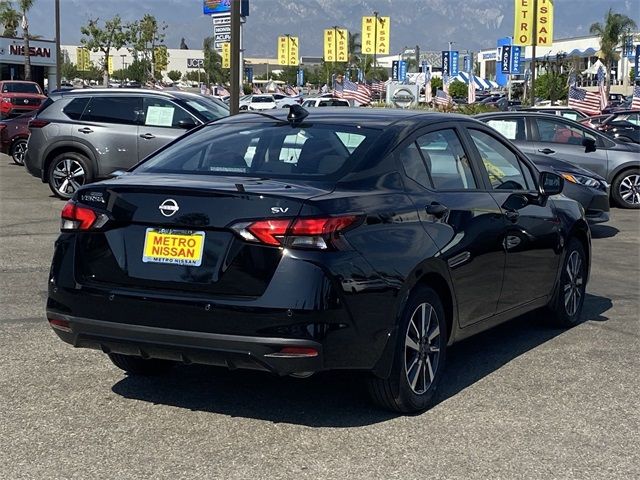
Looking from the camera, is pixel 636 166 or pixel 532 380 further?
pixel 636 166

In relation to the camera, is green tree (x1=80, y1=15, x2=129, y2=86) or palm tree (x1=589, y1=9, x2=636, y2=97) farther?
green tree (x1=80, y1=15, x2=129, y2=86)

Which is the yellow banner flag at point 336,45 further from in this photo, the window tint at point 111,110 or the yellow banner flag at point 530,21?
the window tint at point 111,110

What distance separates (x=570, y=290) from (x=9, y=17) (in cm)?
7464

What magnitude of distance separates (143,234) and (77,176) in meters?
11.3

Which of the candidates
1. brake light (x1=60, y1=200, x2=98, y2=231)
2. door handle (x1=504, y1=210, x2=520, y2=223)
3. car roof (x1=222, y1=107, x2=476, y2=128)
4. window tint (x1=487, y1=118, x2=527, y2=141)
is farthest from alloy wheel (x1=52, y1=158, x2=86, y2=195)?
brake light (x1=60, y1=200, x2=98, y2=231)

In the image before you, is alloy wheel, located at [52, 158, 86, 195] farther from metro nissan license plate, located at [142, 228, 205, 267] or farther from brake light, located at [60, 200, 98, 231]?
metro nissan license plate, located at [142, 228, 205, 267]

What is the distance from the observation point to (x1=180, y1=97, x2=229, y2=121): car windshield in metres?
15.6

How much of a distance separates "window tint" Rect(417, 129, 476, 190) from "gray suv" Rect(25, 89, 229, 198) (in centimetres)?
961

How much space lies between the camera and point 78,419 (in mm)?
5043

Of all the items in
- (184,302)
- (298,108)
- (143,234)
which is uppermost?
(298,108)

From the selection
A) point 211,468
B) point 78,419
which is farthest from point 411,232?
point 78,419

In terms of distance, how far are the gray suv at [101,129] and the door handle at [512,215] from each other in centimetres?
952

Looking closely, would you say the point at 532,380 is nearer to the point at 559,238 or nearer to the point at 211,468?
the point at 559,238

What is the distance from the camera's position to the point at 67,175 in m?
15.7
